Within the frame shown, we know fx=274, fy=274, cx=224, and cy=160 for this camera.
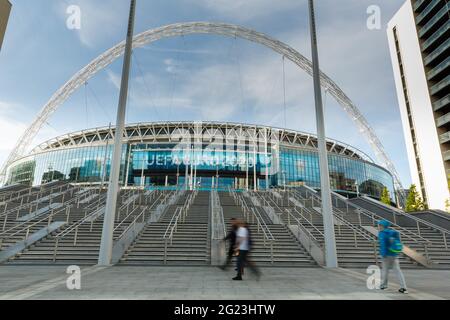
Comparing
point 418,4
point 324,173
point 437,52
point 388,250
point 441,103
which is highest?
point 418,4

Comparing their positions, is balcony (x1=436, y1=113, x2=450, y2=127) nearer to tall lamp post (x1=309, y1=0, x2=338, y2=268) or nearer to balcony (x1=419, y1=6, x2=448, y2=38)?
balcony (x1=419, y1=6, x2=448, y2=38)

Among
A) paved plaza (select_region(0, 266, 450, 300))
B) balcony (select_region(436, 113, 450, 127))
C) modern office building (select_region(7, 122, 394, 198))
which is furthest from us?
modern office building (select_region(7, 122, 394, 198))

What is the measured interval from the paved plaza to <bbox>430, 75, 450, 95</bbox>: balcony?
4484 cm

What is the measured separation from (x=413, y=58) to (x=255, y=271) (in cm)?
5700

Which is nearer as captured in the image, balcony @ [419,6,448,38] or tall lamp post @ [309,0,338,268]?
tall lamp post @ [309,0,338,268]

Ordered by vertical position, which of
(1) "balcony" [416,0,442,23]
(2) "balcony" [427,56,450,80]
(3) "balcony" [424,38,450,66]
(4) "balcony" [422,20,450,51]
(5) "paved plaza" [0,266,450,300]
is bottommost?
(5) "paved plaza" [0,266,450,300]

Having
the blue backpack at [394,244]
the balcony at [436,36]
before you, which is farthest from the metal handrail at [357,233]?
the balcony at [436,36]

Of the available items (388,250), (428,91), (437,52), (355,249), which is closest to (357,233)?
(355,249)

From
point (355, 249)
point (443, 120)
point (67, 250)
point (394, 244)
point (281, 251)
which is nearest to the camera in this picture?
point (394, 244)

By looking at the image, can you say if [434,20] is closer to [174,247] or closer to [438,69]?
[438,69]

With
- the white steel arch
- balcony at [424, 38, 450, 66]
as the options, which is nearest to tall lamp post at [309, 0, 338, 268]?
the white steel arch

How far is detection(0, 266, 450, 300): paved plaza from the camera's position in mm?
4879

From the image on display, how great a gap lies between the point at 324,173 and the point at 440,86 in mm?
45429

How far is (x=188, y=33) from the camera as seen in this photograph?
4844cm
